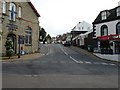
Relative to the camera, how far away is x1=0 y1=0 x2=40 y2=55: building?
39312 mm

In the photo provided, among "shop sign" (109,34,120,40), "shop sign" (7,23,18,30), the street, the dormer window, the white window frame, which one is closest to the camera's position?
the street

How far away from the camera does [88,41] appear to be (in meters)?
59.8

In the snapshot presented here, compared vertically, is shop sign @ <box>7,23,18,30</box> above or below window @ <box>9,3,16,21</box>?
below

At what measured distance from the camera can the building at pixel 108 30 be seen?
45.1 meters

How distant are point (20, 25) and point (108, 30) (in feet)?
57.2

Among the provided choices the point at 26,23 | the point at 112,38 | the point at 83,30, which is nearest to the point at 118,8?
the point at 112,38

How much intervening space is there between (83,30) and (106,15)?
194 feet

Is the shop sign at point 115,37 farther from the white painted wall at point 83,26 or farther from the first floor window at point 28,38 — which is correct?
the white painted wall at point 83,26

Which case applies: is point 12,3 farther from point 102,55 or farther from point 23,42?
point 102,55

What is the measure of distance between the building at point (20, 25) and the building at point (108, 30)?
41.3 ft

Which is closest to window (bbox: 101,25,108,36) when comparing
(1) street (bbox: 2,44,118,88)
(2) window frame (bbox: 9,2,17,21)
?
(2) window frame (bbox: 9,2,17,21)

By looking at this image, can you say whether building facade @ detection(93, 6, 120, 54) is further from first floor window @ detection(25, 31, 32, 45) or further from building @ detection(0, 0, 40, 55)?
first floor window @ detection(25, 31, 32, 45)

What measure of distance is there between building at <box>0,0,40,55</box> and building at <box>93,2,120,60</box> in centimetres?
1259

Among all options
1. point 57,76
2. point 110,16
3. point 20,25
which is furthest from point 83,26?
point 57,76
